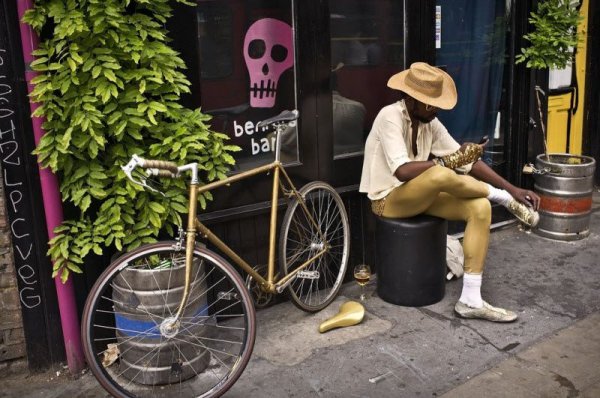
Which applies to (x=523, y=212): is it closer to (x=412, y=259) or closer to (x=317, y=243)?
(x=412, y=259)

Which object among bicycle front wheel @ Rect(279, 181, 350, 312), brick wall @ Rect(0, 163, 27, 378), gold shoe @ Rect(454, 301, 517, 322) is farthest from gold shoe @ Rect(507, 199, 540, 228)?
brick wall @ Rect(0, 163, 27, 378)

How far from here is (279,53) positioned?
4348 mm

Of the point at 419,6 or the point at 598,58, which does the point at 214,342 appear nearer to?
the point at 419,6

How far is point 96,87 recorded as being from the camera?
10.4 ft

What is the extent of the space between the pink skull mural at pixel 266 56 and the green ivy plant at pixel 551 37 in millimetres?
2479

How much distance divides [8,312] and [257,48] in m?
2.33

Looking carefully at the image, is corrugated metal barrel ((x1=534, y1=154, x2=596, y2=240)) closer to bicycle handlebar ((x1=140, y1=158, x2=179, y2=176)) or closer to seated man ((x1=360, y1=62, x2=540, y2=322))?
seated man ((x1=360, y1=62, x2=540, y2=322))

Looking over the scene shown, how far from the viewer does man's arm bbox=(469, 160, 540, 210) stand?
13.4 ft

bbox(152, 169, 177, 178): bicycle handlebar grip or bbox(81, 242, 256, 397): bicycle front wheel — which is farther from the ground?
bbox(152, 169, 177, 178): bicycle handlebar grip

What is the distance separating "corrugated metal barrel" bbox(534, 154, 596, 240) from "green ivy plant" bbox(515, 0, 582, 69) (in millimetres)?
918

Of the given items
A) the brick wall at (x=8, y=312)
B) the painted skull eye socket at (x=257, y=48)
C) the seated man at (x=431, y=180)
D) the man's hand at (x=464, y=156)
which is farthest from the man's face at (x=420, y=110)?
the brick wall at (x=8, y=312)

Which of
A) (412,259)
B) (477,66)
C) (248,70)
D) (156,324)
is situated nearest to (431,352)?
(412,259)

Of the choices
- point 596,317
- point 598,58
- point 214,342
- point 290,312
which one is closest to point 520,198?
point 596,317

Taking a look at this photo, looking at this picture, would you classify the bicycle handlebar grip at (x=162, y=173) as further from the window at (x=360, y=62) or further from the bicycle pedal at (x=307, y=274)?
the window at (x=360, y=62)
